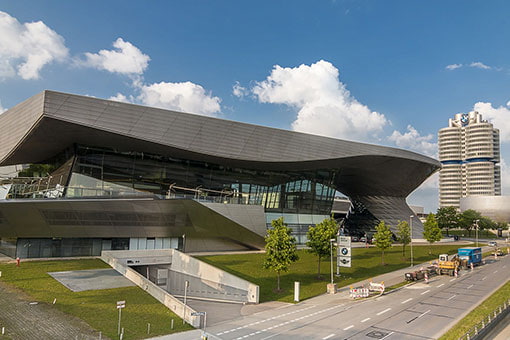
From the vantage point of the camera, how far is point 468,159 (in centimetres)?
17775

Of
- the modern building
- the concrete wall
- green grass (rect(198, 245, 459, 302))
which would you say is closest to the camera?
the concrete wall

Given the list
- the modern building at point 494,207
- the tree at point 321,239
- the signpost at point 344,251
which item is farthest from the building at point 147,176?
the modern building at point 494,207

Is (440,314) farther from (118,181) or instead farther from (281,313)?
(118,181)

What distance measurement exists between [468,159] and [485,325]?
622 ft

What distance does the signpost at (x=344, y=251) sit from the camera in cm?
2916

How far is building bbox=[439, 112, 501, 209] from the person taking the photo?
172625 mm

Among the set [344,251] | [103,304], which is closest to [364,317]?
[344,251]

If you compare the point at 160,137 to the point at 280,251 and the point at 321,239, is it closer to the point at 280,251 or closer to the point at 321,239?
the point at 280,251

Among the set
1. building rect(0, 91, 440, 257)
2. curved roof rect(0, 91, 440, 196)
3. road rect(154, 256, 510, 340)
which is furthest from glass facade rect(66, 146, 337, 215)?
road rect(154, 256, 510, 340)

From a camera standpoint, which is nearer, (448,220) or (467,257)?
(467,257)

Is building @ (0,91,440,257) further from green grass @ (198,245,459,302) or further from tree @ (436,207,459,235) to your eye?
tree @ (436,207,459,235)

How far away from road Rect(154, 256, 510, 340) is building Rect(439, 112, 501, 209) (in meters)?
170

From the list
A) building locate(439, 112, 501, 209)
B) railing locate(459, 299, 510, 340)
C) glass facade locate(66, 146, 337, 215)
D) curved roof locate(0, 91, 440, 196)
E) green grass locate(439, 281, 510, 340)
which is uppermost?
building locate(439, 112, 501, 209)

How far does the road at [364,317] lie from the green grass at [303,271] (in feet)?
8.35
